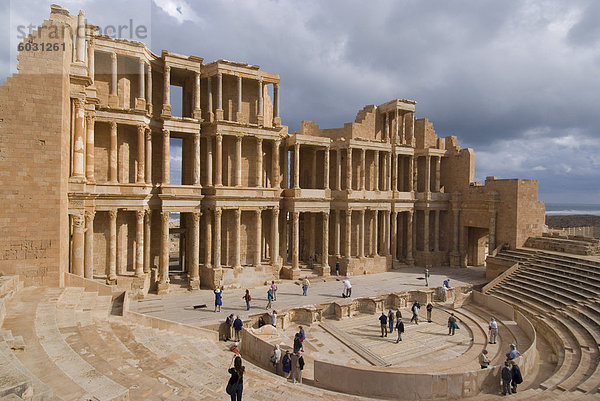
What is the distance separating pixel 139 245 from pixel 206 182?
6249mm

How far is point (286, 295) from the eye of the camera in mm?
22344

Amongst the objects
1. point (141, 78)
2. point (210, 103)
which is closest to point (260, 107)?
point (210, 103)

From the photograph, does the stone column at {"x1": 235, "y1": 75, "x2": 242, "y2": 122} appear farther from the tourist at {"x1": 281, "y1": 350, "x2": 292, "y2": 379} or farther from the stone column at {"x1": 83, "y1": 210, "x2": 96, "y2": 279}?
the tourist at {"x1": 281, "y1": 350, "x2": 292, "y2": 379}

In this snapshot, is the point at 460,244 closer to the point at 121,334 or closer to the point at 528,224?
the point at 528,224

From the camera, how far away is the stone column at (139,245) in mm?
21469

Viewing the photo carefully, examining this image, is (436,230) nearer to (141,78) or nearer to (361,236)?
(361,236)

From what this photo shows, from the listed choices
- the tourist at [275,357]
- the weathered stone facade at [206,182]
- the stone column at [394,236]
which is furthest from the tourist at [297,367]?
the stone column at [394,236]

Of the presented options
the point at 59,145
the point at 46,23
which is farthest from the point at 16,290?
the point at 46,23

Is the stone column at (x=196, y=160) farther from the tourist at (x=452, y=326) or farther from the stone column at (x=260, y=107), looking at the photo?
the tourist at (x=452, y=326)

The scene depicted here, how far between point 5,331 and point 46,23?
41.6 feet

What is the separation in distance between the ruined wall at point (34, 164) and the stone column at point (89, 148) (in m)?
4.76

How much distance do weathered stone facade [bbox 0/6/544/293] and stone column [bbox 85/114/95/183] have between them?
108 millimetres

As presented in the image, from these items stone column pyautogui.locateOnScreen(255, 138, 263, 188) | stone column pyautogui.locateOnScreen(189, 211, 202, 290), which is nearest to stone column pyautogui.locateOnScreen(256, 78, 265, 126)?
stone column pyautogui.locateOnScreen(255, 138, 263, 188)

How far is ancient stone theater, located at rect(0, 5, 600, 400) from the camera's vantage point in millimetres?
11359
